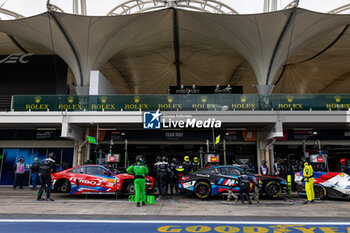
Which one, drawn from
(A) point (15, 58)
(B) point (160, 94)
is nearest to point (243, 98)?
(B) point (160, 94)

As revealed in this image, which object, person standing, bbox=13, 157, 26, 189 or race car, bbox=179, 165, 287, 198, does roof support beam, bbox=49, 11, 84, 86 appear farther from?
race car, bbox=179, 165, 287, 198

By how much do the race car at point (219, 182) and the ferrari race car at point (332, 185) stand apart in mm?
1366

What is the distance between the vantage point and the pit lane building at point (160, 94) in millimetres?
14586

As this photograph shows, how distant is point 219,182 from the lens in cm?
1034

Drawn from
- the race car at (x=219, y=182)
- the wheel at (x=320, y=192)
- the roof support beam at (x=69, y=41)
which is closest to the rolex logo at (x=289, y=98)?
the wheel at (x=320, y=192)

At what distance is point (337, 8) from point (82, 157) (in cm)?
Answer: 2253

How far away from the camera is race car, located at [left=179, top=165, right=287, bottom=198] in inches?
406

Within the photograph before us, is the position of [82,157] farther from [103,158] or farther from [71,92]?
[71,92]

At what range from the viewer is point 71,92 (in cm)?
2377

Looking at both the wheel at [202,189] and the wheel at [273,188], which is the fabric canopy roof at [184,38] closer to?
the wheel at [273,188]

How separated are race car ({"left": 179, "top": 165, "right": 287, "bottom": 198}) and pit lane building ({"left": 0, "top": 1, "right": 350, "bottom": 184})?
4.08 m

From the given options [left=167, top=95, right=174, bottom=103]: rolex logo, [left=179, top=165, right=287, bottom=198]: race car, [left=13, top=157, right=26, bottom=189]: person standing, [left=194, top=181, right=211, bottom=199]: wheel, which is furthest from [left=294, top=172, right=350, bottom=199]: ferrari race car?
[left=13, top=157, right=26, bottom=189]: person standing

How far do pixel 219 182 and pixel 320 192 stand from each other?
13.4ft

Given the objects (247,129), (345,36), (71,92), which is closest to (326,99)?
(247,129)
